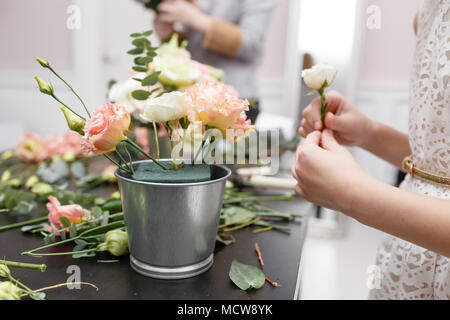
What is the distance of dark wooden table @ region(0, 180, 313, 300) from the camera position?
0.50 metres

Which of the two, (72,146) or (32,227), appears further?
(72,146)

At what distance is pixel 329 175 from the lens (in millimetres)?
559

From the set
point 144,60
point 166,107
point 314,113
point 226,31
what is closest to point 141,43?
point 144,60

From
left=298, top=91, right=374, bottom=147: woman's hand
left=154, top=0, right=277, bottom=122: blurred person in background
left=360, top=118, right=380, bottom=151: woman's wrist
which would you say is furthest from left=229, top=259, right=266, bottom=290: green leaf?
left=154, top=0, right=277, bottom=122: blurred person in background

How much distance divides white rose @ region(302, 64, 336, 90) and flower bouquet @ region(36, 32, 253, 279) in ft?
0.44

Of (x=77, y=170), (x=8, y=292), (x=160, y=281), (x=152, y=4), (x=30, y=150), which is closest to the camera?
(x=8, y=292)

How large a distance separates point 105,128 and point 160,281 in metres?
0.22

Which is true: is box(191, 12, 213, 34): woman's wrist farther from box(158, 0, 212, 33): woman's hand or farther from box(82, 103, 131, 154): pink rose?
box(82, 103, 131, 154): pink rose

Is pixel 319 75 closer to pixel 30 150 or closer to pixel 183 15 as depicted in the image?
pixel 30 150

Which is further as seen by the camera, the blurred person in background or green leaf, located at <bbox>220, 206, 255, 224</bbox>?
the blurred person in background

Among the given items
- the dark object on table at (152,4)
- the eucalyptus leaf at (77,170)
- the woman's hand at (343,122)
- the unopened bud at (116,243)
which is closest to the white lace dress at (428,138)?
the woman's hand at (343,122)

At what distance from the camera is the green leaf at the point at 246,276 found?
522mm

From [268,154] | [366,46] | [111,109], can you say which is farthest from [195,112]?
[366,46]

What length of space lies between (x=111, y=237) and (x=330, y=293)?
57.6 inches
